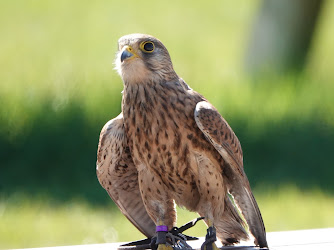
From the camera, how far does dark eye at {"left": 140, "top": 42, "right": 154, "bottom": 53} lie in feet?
11.2

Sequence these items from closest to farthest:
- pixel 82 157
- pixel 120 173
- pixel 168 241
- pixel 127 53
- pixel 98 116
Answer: pixel 127 53 < pixel 168 241 < pixel 120 173 < pixel 82 157 < pixel 98 116

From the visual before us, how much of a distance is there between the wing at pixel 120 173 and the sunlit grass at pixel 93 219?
1614mm

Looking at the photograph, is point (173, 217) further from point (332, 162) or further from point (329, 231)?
point (332, 162)

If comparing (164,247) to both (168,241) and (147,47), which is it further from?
(147,47)

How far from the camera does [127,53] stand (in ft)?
11.0

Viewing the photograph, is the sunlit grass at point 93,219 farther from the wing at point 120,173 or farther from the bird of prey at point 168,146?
the bird of prey at point 168,146

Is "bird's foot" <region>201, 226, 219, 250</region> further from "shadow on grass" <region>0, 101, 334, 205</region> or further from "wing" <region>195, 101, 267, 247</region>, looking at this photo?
"shadow on grass" <region>0, 101, 334, 205</region>

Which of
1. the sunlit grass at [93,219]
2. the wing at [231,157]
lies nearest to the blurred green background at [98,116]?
the sunlit grass at [93,219]

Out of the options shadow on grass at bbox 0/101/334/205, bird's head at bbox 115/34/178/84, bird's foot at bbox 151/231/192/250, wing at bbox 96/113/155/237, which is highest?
bird's head at bbox 115/34/178/84

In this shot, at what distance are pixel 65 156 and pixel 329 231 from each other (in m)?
3.11

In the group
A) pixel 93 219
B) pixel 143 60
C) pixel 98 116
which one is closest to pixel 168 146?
pixel 143 60

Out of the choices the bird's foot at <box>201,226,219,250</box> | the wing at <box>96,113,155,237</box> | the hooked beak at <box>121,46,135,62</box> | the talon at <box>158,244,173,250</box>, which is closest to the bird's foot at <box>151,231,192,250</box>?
the talon at <box>158,244,173,250</box>

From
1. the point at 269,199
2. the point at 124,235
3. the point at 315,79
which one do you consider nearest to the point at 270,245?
the point at 124,235

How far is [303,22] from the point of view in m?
8.57
